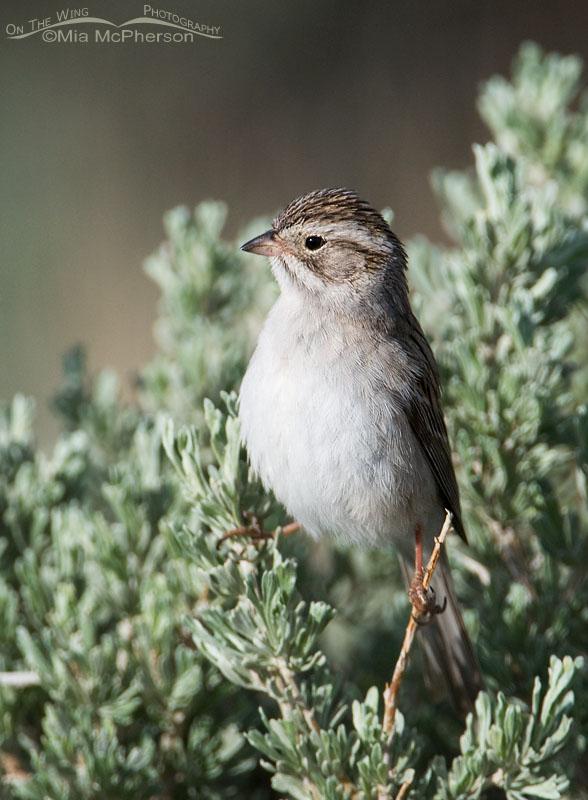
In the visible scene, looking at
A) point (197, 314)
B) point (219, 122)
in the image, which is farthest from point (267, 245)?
point (219, 122)

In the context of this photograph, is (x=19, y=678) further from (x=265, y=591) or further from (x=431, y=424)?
(x=431, y=424)

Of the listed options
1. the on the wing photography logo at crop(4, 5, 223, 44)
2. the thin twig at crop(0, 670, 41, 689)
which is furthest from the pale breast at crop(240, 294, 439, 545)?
the on the wing photography logo at crop(4, 5, 223, 44)

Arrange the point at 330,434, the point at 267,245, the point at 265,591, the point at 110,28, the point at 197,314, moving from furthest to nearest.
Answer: the point at 110,28 < the point at 197,314 < the point at 267,245 < the point at 330,434 < the point at 265,591

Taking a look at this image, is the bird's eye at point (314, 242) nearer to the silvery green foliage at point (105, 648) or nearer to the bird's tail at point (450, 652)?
the silvery green foliage at point (105, 648)

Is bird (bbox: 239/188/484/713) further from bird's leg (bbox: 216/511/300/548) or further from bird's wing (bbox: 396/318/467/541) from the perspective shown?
bird's leg (bbox: 216/511/300/548)

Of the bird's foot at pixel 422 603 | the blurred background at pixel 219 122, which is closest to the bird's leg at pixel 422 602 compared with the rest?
the bird's foot at pixel 422 603

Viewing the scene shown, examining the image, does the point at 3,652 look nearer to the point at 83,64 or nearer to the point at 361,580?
the point at 361,580
